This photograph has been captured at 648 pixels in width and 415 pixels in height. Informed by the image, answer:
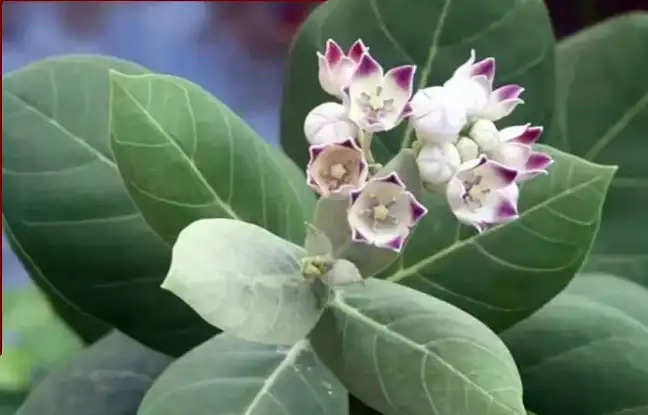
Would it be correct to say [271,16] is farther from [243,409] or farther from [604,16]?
[243,409]

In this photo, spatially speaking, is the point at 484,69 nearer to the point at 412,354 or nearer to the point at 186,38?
the point at 412,354

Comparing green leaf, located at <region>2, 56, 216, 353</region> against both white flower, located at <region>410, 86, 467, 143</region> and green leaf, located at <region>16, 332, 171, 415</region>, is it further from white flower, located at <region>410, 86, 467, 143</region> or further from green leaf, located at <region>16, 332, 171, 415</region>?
white flower, located at <region>410, 86, 467, 143</region>

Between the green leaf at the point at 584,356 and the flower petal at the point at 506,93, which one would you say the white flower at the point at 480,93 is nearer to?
the flower petal at the point at 506,93

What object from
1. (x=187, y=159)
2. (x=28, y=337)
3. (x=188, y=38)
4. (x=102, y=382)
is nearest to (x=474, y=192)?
(x=187, y=159)

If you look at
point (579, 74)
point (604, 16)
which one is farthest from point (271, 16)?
point (579, 74)

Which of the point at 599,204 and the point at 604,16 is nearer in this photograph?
the point at 599,204

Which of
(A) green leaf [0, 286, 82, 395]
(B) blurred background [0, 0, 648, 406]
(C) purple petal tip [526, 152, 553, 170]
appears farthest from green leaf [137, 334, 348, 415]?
(B) blurred background [0, 0, 648, 406]
